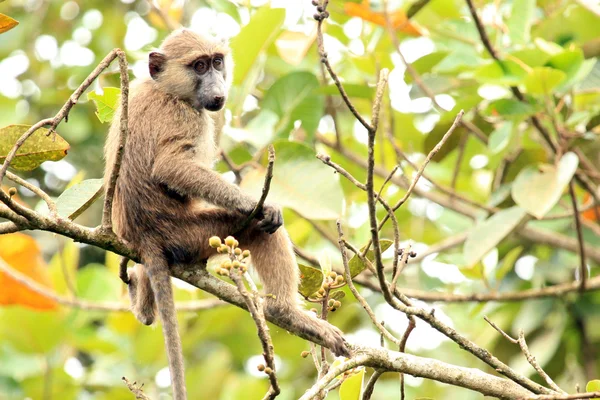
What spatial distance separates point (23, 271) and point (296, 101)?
2808 millimetres

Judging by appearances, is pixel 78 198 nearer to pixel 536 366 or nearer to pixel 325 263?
pixel 325 263

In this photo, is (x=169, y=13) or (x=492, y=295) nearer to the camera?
(x=492, y=295)

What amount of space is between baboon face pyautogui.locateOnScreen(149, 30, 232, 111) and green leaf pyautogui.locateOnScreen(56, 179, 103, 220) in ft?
4.27

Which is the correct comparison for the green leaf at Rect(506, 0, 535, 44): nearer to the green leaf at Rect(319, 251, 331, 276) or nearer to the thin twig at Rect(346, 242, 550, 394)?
the green leaf at Rect(319, 251, 331, 276)

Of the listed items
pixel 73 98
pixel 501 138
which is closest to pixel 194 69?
pixel 501 138

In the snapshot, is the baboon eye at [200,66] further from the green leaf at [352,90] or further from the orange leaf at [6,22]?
the orange leaf at [6,22]

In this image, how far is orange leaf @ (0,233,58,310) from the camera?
23.3 ft

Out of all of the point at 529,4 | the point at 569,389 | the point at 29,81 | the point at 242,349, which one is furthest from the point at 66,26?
the point at 569,389

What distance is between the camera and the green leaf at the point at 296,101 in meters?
6.61

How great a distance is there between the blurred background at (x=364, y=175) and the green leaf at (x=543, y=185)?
1.22 ft

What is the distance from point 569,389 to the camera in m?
7.89

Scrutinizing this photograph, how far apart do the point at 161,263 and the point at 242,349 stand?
4587 mm

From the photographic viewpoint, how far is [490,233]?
20.1 ft

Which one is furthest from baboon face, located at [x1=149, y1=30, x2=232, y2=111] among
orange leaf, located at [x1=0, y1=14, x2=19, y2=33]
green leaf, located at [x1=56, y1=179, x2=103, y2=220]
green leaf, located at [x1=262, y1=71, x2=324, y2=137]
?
orange leaf, located at [x1=0, y1=14, x2=19, y2=33]
